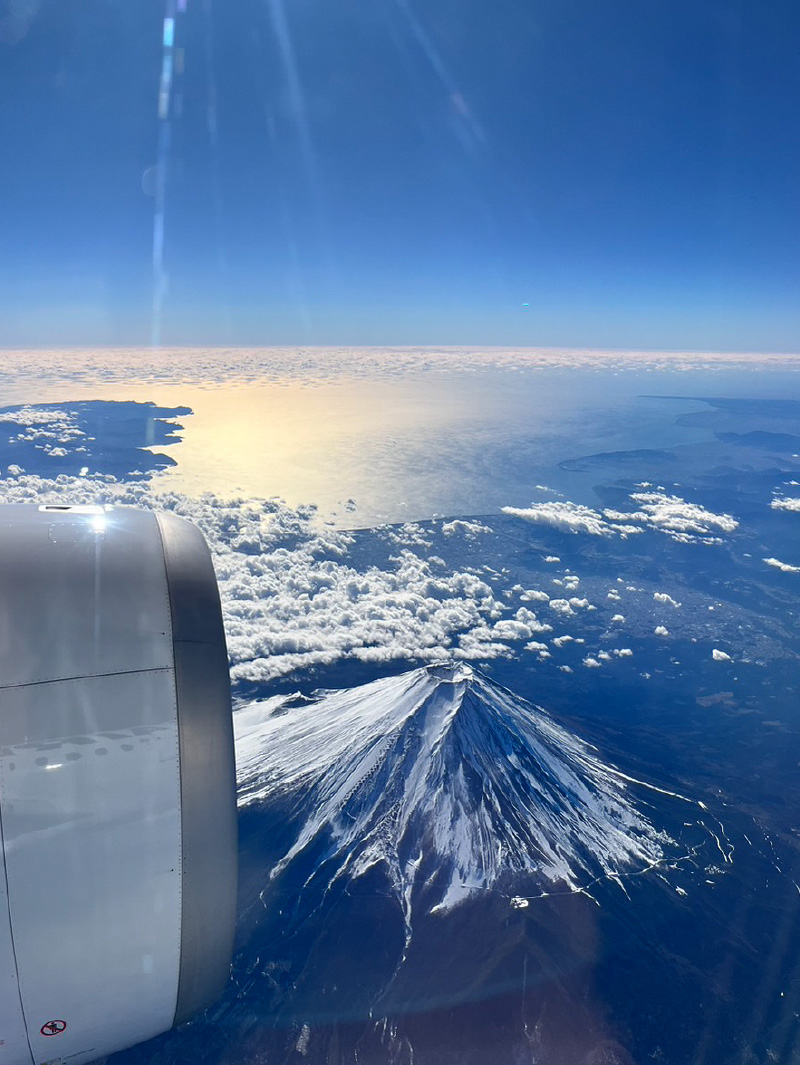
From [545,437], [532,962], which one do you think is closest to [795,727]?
[532,962]

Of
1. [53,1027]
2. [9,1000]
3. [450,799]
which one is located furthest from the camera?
[450,799]

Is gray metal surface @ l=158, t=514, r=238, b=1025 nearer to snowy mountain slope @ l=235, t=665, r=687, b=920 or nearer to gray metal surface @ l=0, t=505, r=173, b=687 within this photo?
gray metal surface @ l=0, t=505, r=173, b=687

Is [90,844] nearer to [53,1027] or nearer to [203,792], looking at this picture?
[203,792]

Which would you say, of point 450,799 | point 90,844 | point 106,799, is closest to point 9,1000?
point 90,844

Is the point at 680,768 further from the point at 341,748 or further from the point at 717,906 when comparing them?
the point at 341,748

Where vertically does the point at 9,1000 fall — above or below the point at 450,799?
above

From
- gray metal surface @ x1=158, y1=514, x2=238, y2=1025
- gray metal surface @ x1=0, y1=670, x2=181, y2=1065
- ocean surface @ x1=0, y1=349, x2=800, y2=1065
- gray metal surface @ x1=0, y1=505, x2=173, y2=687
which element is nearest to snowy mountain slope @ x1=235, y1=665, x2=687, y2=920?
ocean surface @ x1=0, y1=349, x2=800, y2=1065
